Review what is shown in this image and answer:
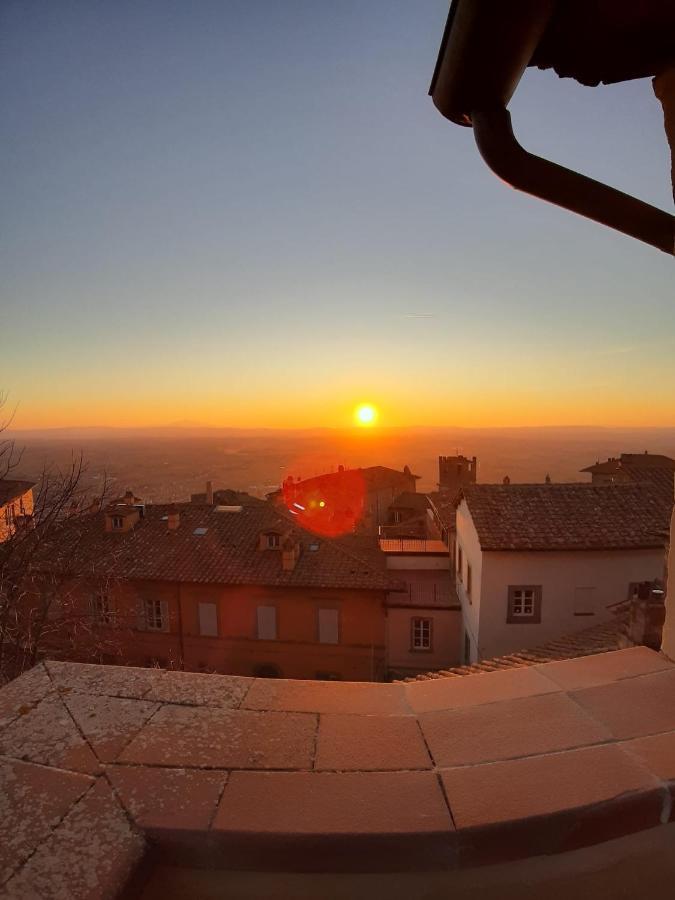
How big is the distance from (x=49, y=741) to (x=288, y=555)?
1816 centimetres

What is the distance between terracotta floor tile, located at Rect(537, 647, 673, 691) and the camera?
214cm

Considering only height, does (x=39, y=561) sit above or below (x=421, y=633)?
above

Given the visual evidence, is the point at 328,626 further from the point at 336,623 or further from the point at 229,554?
the point at 229,554

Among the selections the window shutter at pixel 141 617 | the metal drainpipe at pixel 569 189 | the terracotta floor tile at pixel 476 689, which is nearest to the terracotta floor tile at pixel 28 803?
the terracotta floor tile at pixel 476 689

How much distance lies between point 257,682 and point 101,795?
0.77 m

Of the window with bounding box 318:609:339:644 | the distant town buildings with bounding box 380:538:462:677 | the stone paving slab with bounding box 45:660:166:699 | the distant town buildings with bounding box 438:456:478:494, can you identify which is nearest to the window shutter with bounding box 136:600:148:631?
the window with bounding box 318:609:339:644

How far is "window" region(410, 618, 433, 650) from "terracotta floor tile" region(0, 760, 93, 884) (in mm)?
18807

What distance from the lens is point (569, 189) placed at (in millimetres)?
2301

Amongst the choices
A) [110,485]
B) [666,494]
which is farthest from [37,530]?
[666,494]

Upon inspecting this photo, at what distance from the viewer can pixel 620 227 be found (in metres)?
2.32

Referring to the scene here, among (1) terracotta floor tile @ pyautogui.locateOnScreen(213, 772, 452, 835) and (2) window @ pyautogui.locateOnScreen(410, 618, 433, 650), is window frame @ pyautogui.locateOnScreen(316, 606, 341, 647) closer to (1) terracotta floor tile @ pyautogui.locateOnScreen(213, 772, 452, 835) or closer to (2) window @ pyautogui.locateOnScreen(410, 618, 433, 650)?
(2) window @ pyautogui.locateOnScreen(410, 618, 433, 650)

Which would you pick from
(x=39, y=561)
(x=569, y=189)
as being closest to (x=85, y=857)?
(x=569, y=189)

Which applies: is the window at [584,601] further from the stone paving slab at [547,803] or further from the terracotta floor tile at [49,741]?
the terracotta floor tile at [49,741]

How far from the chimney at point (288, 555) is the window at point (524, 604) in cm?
790
